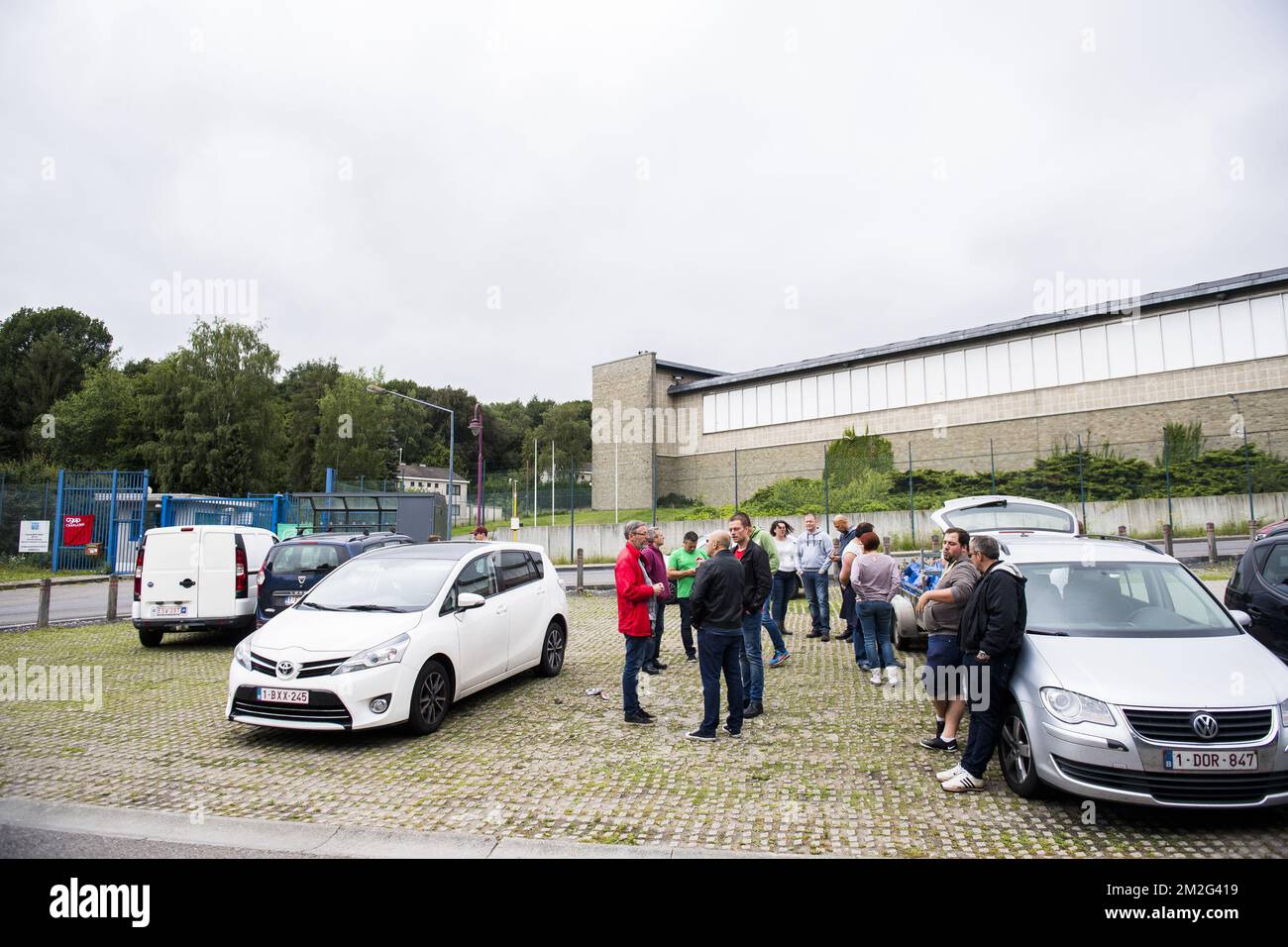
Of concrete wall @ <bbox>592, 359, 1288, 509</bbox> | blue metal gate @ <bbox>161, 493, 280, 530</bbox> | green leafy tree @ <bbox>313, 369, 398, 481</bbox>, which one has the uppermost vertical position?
green leafy tree @ <bbox>313, 369, 398, 481</bbox>

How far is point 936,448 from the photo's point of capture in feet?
133

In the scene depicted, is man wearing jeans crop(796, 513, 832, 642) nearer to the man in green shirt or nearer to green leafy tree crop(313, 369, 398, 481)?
the man in green shirt

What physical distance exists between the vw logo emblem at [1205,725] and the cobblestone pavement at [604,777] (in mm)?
538

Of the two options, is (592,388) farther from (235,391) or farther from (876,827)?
(876,827)

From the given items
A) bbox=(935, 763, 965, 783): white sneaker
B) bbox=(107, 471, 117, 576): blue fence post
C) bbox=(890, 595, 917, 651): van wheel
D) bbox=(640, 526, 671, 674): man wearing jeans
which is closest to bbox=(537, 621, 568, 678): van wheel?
bbox=(640, 526, 671, 674): man wearing jeans

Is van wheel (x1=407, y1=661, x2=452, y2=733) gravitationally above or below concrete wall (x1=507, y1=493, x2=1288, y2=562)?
below

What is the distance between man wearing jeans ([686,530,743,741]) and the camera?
255 inches

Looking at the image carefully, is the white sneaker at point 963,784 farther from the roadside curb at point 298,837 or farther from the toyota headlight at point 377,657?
the toyota headlight at point 377,657

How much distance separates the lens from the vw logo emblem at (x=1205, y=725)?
4379 mm

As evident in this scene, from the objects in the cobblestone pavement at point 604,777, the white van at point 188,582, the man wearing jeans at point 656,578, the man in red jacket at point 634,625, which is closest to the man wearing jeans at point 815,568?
the man wearing jeans at point 656,578

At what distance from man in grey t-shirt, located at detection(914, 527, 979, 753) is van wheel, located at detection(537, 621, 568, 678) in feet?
14.8

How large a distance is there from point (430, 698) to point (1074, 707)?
16.6 feet
